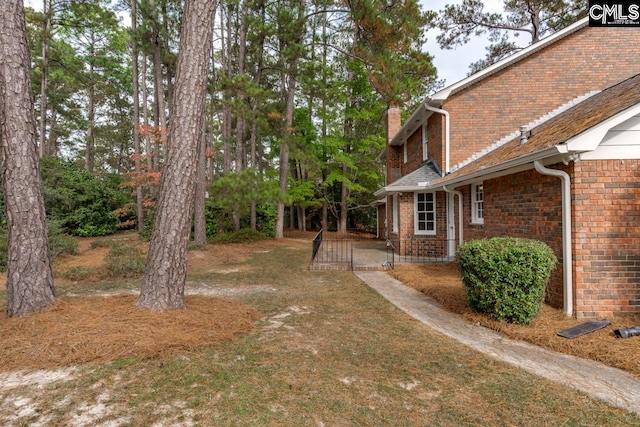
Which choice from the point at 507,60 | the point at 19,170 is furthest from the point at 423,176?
the point at 19,170

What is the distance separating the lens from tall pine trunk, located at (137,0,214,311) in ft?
15.0

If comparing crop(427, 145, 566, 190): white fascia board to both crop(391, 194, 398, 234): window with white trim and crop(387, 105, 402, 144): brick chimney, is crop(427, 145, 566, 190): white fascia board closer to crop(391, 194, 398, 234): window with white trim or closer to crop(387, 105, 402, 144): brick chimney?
crop(391, 194, 398, 234): window with white trim

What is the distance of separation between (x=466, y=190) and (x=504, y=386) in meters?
7.42

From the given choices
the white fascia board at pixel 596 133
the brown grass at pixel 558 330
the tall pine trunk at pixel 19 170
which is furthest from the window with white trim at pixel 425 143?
the tall pine trunk at pixel 19 170

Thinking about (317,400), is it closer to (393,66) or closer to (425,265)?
(425,265)

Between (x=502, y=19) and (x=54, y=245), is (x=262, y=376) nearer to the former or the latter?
(x=54, y=245)

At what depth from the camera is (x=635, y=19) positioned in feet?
30.4

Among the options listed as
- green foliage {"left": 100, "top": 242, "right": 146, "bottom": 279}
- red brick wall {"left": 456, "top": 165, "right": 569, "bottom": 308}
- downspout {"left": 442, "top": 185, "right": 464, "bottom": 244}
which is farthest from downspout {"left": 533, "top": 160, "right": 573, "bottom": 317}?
green foliage {"left": 100, "top": 242, "right": 146, "bottom": 279}

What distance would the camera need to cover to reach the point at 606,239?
4801 millimetres

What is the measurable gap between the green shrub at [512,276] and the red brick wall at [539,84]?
6532 millimetres

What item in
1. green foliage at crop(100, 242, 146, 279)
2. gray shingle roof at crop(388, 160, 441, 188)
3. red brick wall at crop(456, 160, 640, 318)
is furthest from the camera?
gray shingle roof at crop(388, 160, 441, 188)

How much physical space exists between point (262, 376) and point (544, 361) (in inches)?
Answer: 122

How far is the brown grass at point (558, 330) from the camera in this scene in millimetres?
3597

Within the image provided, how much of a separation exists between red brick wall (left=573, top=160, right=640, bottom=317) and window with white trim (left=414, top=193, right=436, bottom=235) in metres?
6.46
